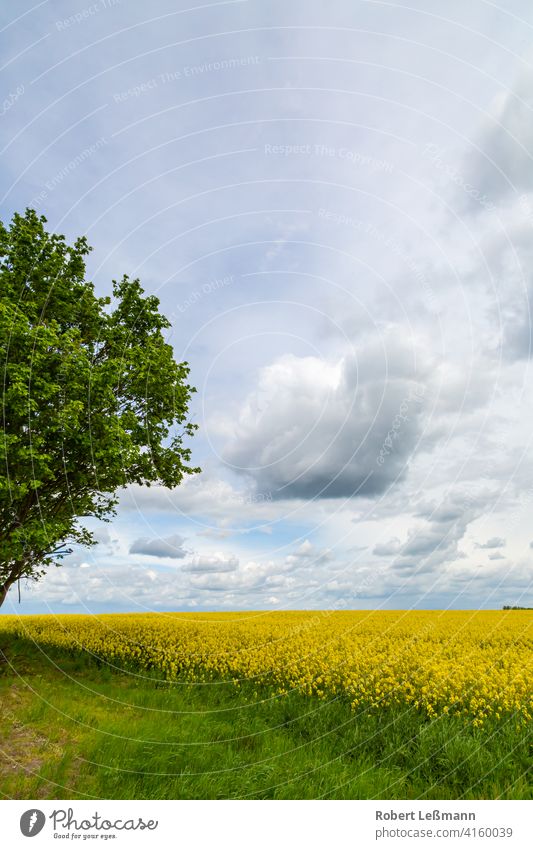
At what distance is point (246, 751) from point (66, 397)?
1107 centimetres

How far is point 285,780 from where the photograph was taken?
9.32 metres

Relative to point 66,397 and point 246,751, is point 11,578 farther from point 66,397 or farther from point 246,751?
point 246,751

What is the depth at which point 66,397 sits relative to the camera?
51.2ft

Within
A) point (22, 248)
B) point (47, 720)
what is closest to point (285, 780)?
point (47, 720)

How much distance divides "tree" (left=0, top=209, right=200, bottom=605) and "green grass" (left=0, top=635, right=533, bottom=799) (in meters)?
5.19

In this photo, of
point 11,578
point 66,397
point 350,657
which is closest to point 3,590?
point 11,578

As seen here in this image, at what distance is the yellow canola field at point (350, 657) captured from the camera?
42.2 feet

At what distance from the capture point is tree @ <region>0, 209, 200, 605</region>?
48.0 ft

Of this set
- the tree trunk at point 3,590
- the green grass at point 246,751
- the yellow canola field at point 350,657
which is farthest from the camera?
the tree trunk at point 3,590

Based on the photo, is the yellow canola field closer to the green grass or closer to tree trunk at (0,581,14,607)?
the green grass

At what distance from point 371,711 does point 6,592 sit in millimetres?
13374

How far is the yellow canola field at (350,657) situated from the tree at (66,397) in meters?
6.06

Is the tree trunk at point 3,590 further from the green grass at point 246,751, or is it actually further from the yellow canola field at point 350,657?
the yellow canola field at point 350,657

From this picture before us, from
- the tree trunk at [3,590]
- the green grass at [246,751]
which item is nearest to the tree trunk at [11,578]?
the tree trunk at [3,590]
